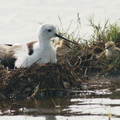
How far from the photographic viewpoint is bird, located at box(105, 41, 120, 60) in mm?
13099

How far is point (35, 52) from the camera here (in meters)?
11.9

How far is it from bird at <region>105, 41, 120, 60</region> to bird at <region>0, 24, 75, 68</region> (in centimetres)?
138

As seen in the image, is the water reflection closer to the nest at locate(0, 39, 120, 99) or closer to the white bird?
the nest at locate(0, 39, 120, 99)

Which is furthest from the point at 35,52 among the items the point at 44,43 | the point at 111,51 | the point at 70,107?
the point at 111,51

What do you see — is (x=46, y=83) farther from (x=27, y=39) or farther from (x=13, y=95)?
(x=27, y=39)

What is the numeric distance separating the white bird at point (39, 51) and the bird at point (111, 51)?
4.54ft

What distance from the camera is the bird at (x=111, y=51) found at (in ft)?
43.0

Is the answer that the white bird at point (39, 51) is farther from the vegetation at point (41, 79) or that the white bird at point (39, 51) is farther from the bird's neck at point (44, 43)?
the vegetation at point (41, 79)

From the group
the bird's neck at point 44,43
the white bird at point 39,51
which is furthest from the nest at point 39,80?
the bird's neck at point 44,43

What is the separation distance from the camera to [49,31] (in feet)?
40.1

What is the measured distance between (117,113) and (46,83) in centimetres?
197

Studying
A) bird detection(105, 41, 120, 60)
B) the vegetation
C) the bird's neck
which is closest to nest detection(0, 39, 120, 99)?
the vegetation

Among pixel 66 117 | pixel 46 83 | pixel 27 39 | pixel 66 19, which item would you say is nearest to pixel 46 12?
pixel 66 19

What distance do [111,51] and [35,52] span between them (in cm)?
186
